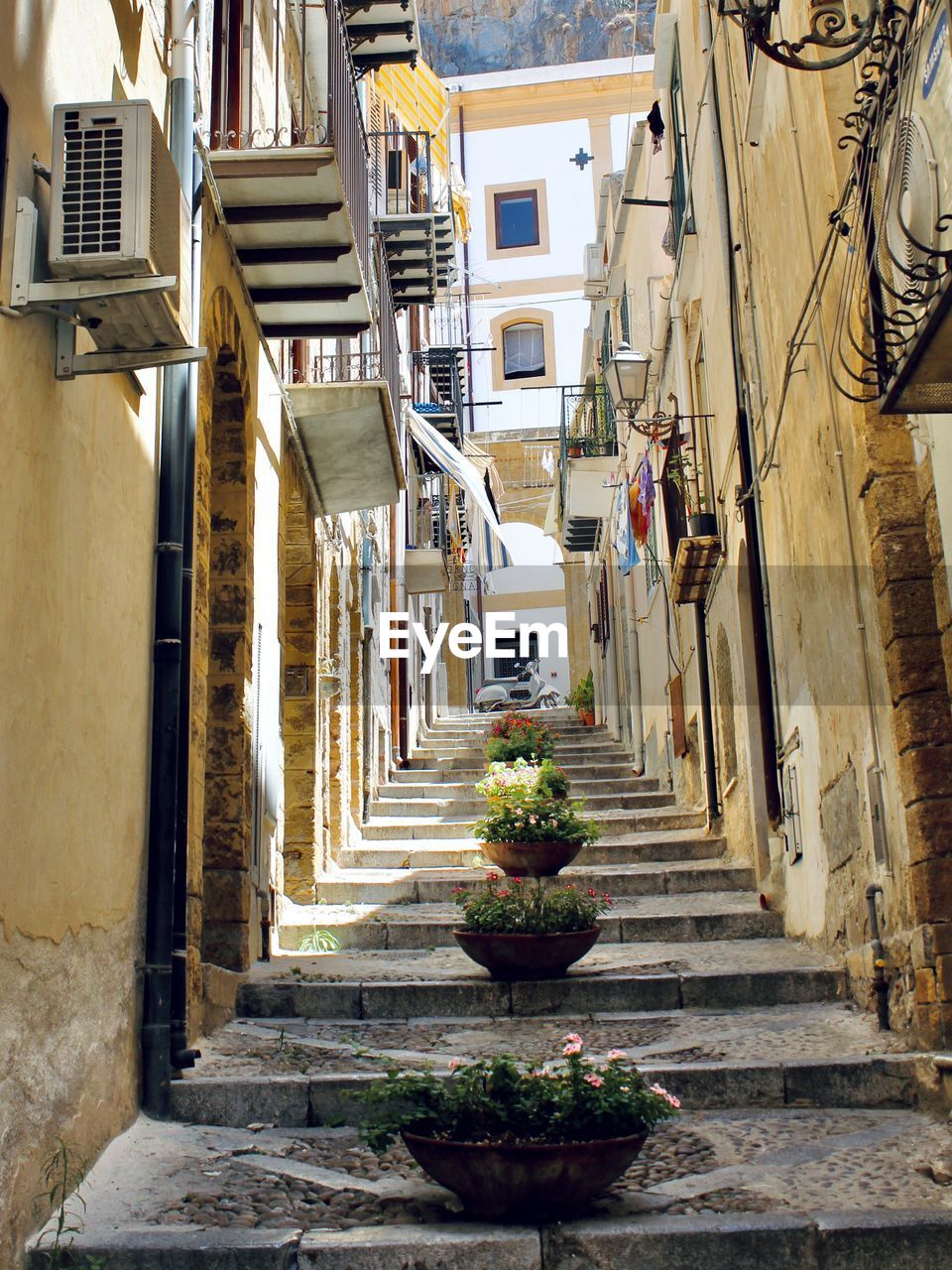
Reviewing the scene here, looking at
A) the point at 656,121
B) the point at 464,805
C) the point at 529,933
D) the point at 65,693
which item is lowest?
the point at 529,933

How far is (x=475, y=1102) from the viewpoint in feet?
15.5

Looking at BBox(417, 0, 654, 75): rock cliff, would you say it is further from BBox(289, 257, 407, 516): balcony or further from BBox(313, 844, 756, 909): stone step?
BBox(313, 844, 756, 909): stone step

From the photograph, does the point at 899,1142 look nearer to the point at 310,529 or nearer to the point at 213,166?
the point at 213,166

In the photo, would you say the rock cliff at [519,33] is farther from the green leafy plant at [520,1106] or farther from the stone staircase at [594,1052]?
the green leafy plant at [520,1106]

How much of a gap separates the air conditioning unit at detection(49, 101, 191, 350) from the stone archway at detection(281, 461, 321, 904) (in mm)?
6060

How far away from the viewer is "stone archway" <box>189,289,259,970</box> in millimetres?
8258

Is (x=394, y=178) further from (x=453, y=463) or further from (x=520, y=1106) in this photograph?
(x=520, y=1106)

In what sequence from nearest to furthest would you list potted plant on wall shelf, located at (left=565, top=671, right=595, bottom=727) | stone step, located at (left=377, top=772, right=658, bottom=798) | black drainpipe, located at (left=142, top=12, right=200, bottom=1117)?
1. black drainpipe, located at (left=142, top=12, right=200, bottom=1117)
2. stone step, located at (left=377, top=772, right=658, bottom=798)
3. potted plant on wall shelf, located at (left=565, top=671, right=595, bottom=727)

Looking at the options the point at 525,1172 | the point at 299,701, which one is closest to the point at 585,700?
the point at 299,701

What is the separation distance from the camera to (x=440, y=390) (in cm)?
2606

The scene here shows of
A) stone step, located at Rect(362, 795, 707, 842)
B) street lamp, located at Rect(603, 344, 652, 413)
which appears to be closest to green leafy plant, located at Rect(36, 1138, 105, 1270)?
stone step, located at Rect(362, 795, 707, 842)

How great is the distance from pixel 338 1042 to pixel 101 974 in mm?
2138

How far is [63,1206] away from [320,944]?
16.7ft

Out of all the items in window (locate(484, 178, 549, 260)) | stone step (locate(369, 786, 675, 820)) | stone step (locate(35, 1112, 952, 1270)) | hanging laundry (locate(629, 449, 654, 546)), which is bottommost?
stone step (locate(35, 1112, 952, 1270))
